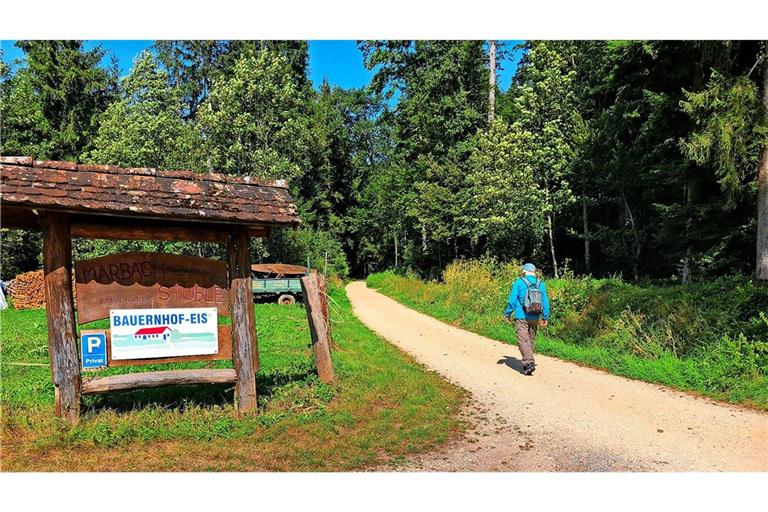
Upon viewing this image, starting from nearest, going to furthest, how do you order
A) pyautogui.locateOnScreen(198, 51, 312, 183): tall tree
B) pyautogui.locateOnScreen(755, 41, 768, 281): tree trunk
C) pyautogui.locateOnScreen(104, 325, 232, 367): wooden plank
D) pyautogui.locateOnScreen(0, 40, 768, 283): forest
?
pyautogui.locateOnScreen(104, 325, 232, 367): wooden plank < pyautogui.locateOnScreen(755, 41, 768, 281): tree trunk < pyautogui.locateOnScreen(0, 40, 768, 283): forest < pyautogui.locateOnScreen(198, 51, 312, 183): tall tree

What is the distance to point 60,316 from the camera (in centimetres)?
566

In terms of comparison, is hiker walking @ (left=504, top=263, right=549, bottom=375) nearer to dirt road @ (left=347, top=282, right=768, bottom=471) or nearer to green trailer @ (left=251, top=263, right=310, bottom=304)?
dirt road @ (left=347, top=282, right=768, bottom=471)

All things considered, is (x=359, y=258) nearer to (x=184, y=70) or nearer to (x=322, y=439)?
(x=184, y=70)

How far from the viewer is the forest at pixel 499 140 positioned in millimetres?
12992

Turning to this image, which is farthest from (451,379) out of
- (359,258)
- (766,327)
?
(359,258)

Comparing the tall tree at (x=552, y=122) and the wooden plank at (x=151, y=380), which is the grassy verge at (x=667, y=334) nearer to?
the wooden plank at (x=151, y=380)

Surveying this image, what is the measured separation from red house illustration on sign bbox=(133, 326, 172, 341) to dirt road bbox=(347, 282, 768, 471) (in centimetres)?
339

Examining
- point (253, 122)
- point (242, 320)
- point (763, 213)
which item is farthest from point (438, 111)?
point (242, 320)

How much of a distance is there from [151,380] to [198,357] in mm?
593

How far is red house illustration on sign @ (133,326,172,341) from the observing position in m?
6.00

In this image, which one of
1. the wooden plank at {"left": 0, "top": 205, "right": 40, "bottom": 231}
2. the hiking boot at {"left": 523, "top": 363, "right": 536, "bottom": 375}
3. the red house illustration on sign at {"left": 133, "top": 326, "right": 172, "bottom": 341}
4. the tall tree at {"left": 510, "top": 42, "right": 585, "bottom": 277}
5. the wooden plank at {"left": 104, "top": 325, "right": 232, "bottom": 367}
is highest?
the tall tree at {"left": 510, "top": 42, "right": 585, "bottom": 277}

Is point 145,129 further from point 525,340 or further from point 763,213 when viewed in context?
point 763,213

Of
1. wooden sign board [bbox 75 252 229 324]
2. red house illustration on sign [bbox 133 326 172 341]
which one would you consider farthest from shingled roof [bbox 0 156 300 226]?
red house illustration on sign [bbox 133 326 172 341]

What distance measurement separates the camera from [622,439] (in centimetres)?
549
